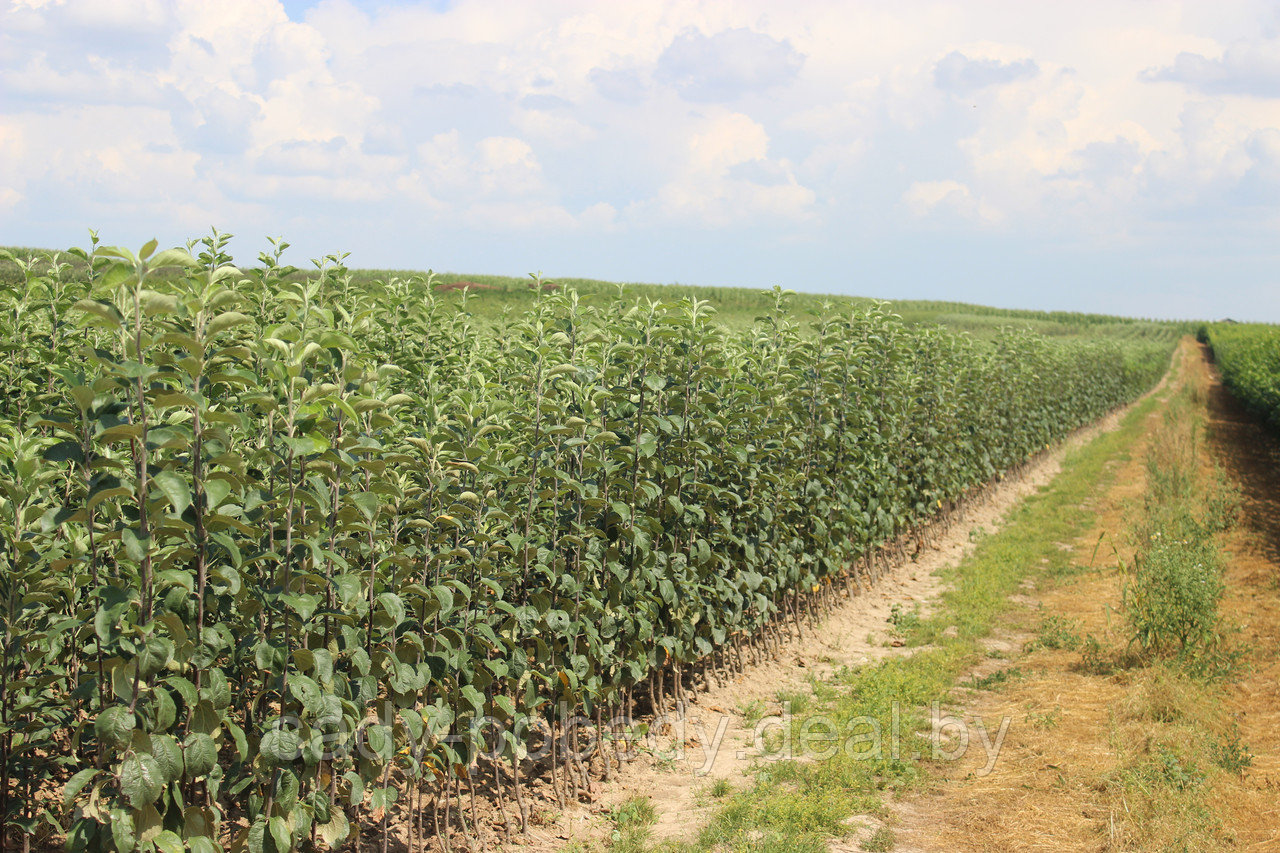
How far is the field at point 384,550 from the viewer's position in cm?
296

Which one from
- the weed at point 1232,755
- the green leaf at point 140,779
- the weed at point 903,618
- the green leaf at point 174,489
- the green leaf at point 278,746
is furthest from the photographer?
the weed at point 903,618

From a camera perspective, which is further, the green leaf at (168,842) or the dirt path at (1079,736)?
the dirt path at (1079,736)

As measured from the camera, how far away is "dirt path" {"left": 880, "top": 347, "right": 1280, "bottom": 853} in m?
4.86

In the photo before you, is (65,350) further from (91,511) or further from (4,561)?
(91,511)

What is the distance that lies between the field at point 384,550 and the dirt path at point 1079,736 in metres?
0.50

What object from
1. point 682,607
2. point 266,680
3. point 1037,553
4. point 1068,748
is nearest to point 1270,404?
point 1037,553

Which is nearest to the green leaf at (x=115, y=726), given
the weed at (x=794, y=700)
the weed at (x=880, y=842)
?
the weed at (x=880, y=842)

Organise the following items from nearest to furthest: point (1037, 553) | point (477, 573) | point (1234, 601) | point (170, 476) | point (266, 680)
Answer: point (170, 476), point (266, 680), point (477, 573), point (1234, 601), point (1037, 553)

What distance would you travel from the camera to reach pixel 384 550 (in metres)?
3.85

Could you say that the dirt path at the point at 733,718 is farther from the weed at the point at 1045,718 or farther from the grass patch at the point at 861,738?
the weed at the point at 1045,718

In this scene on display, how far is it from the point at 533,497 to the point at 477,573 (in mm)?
490

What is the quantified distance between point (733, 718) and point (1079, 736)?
2.39 m

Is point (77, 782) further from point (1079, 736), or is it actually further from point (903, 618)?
point (903, 618)

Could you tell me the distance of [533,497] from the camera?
459 centimetres
